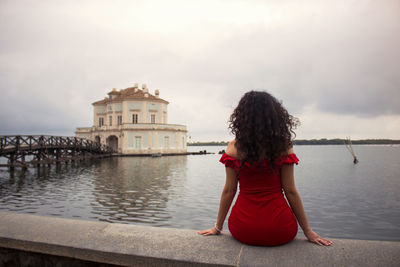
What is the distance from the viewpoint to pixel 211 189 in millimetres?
15805

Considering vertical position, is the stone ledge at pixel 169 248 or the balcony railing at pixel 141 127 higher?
the balcony railing at pixel 141 127

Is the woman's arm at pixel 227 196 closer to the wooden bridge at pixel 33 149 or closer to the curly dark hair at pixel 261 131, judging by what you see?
the curly dark hair at pixel 261 131

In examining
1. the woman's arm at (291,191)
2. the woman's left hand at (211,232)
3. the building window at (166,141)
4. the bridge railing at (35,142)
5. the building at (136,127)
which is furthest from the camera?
the building window at (166,141)

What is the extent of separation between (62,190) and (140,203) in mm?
5351

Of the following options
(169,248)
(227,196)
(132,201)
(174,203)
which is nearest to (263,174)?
(227,196)

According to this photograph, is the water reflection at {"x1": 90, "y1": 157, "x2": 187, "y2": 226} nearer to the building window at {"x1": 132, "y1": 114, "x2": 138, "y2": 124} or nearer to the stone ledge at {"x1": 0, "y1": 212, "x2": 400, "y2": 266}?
the stone ledge at {"x1": 0, "y1": 212, "x2": 400, "y2": 266}

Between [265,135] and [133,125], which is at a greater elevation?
[133,125]

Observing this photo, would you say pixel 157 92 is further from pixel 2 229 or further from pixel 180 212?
pixel 2 229

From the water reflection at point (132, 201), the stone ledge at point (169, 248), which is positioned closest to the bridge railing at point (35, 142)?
the water reflection at point (132, 201)

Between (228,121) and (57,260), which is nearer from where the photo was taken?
(57,260)

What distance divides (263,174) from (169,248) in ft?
3.54

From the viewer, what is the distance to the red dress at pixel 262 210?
2514mm

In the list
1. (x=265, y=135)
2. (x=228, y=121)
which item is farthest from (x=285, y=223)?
(x=228, y=121)

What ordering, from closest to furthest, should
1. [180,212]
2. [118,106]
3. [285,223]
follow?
[285,223] < [180,212] < [118,106]
